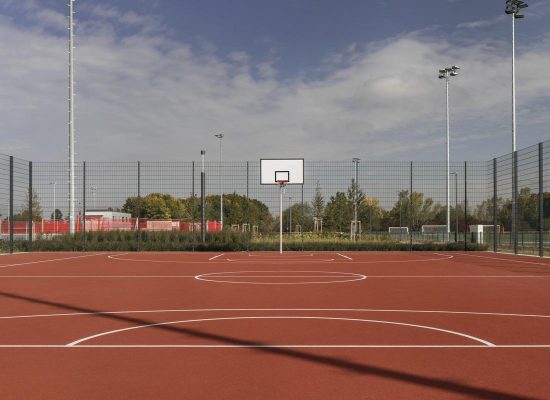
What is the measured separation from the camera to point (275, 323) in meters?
5.83

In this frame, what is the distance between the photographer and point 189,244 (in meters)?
21.9

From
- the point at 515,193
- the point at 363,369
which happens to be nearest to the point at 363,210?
the point at 515,193

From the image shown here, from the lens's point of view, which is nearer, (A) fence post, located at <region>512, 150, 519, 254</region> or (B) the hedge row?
(A) fence post, located at <region>512, 150, 519, 254</region>

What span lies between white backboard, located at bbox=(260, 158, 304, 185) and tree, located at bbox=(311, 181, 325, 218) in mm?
907

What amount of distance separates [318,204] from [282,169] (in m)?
3.43

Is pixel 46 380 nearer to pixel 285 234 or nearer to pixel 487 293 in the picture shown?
pixel 487 293

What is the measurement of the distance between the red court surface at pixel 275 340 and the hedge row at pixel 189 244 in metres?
11.8

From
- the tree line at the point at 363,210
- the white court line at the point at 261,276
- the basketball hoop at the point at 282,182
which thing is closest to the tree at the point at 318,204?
the tree line at the point at 363,210

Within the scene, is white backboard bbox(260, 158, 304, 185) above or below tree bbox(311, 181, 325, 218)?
above

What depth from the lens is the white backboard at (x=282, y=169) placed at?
22.0 m

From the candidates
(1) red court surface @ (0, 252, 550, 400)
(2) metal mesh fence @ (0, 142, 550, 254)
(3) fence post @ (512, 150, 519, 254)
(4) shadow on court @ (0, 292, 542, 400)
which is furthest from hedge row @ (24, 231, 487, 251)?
(4) shadow on court @ (0, 292, 542, 400)

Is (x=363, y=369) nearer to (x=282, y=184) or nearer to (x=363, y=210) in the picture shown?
(x=282, y=184)

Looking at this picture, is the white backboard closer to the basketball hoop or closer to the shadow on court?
the basketball hoop

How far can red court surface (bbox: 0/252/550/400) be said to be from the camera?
139 inches
